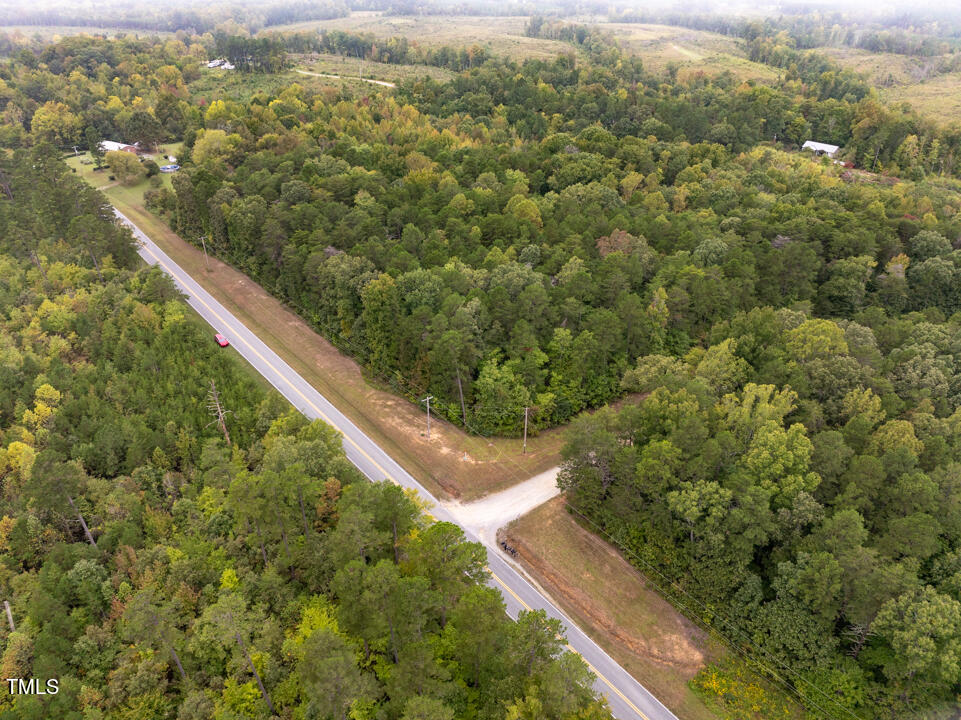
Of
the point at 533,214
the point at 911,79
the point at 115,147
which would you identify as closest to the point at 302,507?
the point at 533,214

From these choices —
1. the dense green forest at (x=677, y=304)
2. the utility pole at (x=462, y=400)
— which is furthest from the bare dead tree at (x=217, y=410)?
the utility pole at (x=462, y=400)

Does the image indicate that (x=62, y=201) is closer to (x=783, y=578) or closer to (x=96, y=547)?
(x=96, y=547)

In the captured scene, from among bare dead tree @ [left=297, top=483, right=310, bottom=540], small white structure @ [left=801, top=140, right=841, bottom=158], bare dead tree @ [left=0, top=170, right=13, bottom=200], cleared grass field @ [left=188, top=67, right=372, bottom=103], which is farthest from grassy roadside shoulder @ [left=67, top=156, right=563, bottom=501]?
small white structure @ [left=801, top=140, right=841, bottom=158]

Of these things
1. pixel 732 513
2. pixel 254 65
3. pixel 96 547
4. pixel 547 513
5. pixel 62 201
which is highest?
pixel 254 65

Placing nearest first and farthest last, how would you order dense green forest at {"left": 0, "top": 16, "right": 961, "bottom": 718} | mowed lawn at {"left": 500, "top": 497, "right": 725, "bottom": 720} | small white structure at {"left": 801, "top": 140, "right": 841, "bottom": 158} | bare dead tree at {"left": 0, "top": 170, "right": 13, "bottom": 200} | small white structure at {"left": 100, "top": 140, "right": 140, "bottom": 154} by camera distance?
1. dense green forest at {"left": 0, "top": 16, "right": 961, "bottom": 718}
2. mowed lawn at {"left": 500, "top": 497, "right": 725, "bottom": 720}
3. bare dead tree at {"left": 0, "top": 170, "right": 13, "bottom": 200}
4. small white structure at {"left": 801, "top": 140, "right": 841, "bottom": 158}
5. small white structure at {"left": 100, "top": 140, "right": 140, "bottom": 154}

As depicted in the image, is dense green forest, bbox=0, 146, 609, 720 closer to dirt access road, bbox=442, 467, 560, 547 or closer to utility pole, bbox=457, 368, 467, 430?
dirt access road, bbox=442, 467, 560, 547

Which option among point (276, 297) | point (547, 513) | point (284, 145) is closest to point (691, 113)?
point (284, 145)
